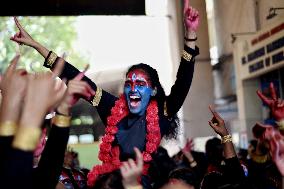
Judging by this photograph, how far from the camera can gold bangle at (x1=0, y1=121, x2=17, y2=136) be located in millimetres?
1900

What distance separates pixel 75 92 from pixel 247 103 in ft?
33.0

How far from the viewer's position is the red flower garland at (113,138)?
3713mm

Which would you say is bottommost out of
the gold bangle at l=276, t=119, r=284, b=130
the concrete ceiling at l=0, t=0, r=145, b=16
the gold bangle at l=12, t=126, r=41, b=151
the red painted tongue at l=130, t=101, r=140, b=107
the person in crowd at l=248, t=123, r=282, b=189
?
the person in crowd at l=248, t=123, r=282, b=189

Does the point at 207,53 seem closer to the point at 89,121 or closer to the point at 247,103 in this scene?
the point at 247,103

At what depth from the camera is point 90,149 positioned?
1112 cm

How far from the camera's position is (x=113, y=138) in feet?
12.5

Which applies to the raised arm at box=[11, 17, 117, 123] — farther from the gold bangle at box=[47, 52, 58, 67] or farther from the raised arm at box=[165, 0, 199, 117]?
the raised arm at box=[165, 0, 199, 117]

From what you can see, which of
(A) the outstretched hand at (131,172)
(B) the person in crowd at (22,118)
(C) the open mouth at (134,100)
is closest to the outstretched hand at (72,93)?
(B) the person in crowd at (22,118)

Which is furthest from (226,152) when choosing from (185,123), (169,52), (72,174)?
(169,52)

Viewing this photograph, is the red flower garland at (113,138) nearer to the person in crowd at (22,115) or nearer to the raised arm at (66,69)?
the raised arm at (66,69)

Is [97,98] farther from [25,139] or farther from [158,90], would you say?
[25,139]

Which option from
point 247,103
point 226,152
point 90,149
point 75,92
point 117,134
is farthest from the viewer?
point 247,103

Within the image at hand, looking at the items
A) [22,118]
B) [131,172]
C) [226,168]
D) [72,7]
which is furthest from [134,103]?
[72,7]

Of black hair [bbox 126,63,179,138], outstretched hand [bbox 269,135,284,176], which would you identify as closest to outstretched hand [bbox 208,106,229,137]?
black hair [bbox 126,63,179,138]
